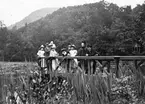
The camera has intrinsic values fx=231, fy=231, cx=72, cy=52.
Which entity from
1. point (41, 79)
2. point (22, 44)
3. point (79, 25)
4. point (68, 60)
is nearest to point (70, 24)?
point (79, 25)

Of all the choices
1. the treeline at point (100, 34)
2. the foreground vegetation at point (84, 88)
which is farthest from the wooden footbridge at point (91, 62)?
the treeline at point (100, 34)

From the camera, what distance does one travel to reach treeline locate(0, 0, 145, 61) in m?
23.0

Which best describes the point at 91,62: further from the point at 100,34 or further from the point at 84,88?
the point at 100,34

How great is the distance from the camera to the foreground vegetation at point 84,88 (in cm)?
282

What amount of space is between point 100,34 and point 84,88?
22.5 meters

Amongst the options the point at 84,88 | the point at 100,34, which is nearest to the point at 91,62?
the point at 84,88

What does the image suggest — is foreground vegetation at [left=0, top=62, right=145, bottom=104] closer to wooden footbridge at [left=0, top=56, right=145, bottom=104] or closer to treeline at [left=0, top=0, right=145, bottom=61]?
wooden footbridge at [left=0, top=56, right=145, bottom=104]

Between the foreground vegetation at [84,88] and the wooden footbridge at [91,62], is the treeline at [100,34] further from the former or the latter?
the foreground vegetation at [84,88]

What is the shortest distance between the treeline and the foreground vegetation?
1255cm

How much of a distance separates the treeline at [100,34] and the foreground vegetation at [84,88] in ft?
41.2

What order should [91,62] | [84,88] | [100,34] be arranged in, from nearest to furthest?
[84,88], [91,62], [100,34]

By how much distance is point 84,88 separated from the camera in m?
2.97

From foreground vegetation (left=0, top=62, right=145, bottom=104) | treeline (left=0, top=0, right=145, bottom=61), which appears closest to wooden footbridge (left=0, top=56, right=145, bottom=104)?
foreground vegetation (left=0, top=62, right=145, bottom=104)

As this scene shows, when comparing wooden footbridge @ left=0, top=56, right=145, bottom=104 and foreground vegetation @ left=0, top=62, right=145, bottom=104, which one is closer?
foreground vegetation @ left=0, top=62, right=145, bottom=104
